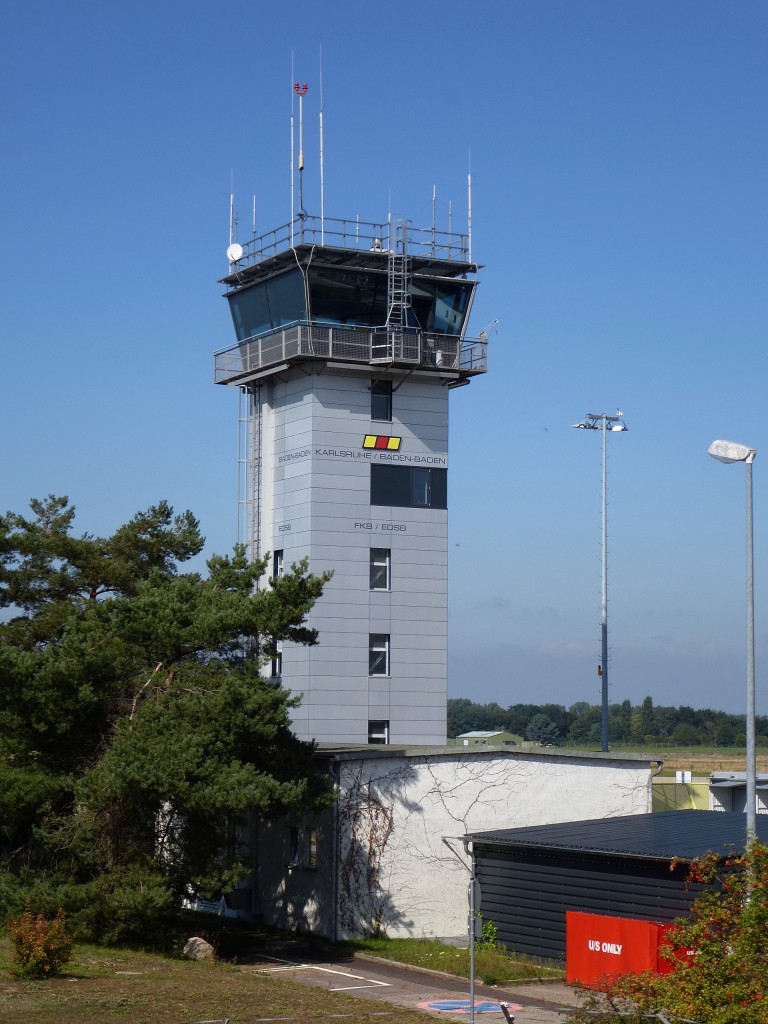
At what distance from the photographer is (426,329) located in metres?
45.2

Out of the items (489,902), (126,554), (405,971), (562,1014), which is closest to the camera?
(562,1014)

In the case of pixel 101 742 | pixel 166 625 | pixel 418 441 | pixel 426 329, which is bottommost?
pixel 101 742

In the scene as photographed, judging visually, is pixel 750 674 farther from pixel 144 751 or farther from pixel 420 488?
pixel 420 488

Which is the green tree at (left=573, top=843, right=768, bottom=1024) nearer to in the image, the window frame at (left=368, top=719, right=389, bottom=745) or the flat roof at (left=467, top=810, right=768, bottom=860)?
the flat roof at (left=467, top=810, right=768, bottom=860)

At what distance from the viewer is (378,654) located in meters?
44.0

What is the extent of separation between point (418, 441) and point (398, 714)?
31.0 ft

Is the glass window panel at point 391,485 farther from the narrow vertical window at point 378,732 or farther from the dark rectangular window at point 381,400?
the narrow vertical window at point 378,732

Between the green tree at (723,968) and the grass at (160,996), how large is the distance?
6.65 metres

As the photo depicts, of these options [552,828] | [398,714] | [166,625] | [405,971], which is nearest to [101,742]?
[166,625]

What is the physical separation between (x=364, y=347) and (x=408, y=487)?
5.04 metres

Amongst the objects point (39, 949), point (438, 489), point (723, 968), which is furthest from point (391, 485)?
point (723, 968)

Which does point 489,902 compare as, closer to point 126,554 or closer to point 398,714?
point 398,714

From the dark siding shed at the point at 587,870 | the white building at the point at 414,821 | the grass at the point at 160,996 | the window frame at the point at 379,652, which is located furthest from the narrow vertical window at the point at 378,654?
the grass at the point at 160,996

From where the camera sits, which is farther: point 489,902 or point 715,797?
point 715,797
